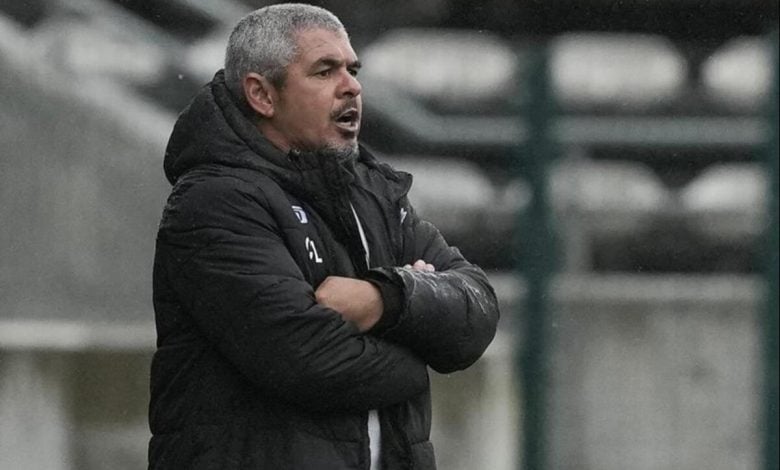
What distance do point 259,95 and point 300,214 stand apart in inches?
9.9

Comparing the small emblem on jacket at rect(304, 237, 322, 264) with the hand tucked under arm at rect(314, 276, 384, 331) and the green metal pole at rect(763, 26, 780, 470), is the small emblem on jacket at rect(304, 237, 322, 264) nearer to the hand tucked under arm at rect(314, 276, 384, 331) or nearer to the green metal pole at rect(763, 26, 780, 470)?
the hand tucked under arm at rect(314, 276, 384, 331)

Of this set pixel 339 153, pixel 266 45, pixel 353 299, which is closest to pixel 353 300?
pixel 353 299

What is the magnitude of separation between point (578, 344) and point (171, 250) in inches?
94.9

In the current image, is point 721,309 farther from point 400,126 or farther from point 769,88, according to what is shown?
point 400,126

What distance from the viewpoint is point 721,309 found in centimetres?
543

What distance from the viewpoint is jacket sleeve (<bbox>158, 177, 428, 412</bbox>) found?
3027mm

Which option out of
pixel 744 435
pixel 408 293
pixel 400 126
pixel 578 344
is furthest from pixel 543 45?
pixel 408 293

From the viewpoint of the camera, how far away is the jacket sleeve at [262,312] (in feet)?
9.93

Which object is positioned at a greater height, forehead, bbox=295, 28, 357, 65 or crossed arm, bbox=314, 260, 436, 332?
forehead, bbox=295, 28, 357, 65

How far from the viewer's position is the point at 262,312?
3.03 meters

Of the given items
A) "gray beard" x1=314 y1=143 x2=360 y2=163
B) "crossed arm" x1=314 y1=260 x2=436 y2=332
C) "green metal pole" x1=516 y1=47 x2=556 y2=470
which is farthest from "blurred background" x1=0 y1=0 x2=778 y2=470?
"crossed arm" x1=314 y1=260 x2=436 y2=332

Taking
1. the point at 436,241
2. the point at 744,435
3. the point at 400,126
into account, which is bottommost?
the point at 744,435

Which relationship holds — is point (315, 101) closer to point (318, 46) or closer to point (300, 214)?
point (318, 46)

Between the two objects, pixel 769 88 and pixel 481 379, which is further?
pixel 769 88
